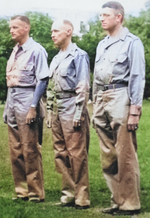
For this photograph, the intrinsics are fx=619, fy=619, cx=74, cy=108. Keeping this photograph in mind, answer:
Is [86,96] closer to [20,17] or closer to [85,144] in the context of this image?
[85,144]

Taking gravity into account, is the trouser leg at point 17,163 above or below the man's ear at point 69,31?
below

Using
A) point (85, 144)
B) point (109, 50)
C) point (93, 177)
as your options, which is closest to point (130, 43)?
point (109, 50)

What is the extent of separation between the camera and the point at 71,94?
650 cm

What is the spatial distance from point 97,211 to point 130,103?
1.20 m

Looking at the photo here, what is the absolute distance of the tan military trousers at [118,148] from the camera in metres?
6.22

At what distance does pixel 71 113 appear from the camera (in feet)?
21.3

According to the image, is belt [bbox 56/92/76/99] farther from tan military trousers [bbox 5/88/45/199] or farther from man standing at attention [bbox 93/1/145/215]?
tan military trousers [bbox 5/88/45/199]

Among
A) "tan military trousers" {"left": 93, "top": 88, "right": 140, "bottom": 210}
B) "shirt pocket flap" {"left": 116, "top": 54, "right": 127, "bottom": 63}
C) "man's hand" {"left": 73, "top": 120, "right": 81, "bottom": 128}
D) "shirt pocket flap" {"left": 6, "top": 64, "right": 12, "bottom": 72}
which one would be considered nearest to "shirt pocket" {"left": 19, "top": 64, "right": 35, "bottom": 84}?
"shirt pocket flap" {"left": 6, "top": 64, "right": 12, "bottom": 72}

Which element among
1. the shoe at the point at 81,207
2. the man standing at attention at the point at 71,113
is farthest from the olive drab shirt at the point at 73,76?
the shoe at the point at 81,207

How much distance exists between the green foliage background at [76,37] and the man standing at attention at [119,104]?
0.29 meters

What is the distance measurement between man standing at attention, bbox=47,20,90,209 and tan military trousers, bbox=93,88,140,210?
0.19 meters

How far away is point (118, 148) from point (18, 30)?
1805 mm

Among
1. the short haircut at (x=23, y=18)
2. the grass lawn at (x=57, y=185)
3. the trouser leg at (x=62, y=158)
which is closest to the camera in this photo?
the grass lawn at (x=57, y=185)

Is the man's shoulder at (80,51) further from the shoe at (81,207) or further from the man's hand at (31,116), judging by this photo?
the shoe at (81,207)
